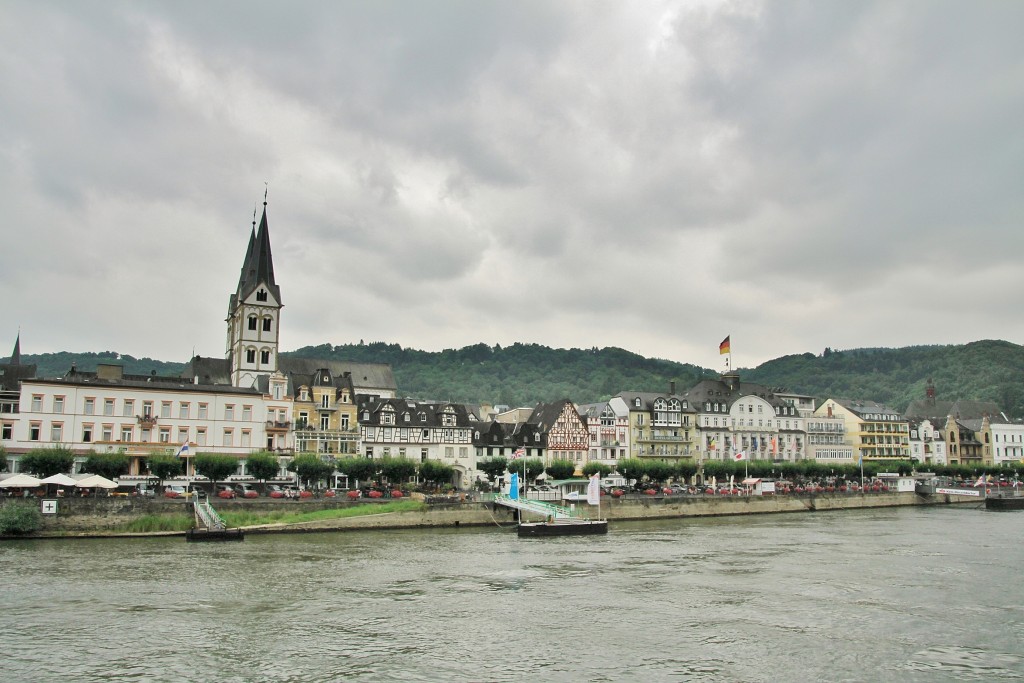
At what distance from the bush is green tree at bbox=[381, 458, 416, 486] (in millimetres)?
34486

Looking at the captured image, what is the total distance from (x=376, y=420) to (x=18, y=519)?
47882 millimetres

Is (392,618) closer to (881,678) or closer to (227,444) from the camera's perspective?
(881,678)

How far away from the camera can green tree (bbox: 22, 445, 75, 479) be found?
73.8 metres

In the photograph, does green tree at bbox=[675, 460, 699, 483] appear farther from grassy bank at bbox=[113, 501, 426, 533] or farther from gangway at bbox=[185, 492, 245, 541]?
gangway at bbox=[185, 492, 245, 541]

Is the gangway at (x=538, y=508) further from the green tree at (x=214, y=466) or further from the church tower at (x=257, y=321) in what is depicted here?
the church tower at (x=257, y=321)

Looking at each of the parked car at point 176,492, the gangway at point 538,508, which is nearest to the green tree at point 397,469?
the gangway at point 538,508

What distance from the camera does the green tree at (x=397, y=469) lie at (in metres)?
90.8

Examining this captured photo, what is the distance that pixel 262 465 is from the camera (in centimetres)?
8381

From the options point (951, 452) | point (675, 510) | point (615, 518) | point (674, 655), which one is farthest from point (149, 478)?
point (951, 452)

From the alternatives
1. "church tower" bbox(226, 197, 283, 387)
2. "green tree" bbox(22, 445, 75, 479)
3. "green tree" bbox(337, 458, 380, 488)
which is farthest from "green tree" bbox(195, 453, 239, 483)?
"church tower" bbox(226, 197, 283, 387)

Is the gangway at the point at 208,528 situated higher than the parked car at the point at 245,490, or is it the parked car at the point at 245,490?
the parked car at the point at 245,490

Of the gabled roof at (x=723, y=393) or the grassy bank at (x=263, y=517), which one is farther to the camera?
the gabled roof at (x=723, y=393)

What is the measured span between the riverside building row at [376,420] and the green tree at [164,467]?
29.9 feet

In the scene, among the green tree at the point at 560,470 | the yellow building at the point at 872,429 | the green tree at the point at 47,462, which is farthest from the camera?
the yellow building at the point at 872,429
